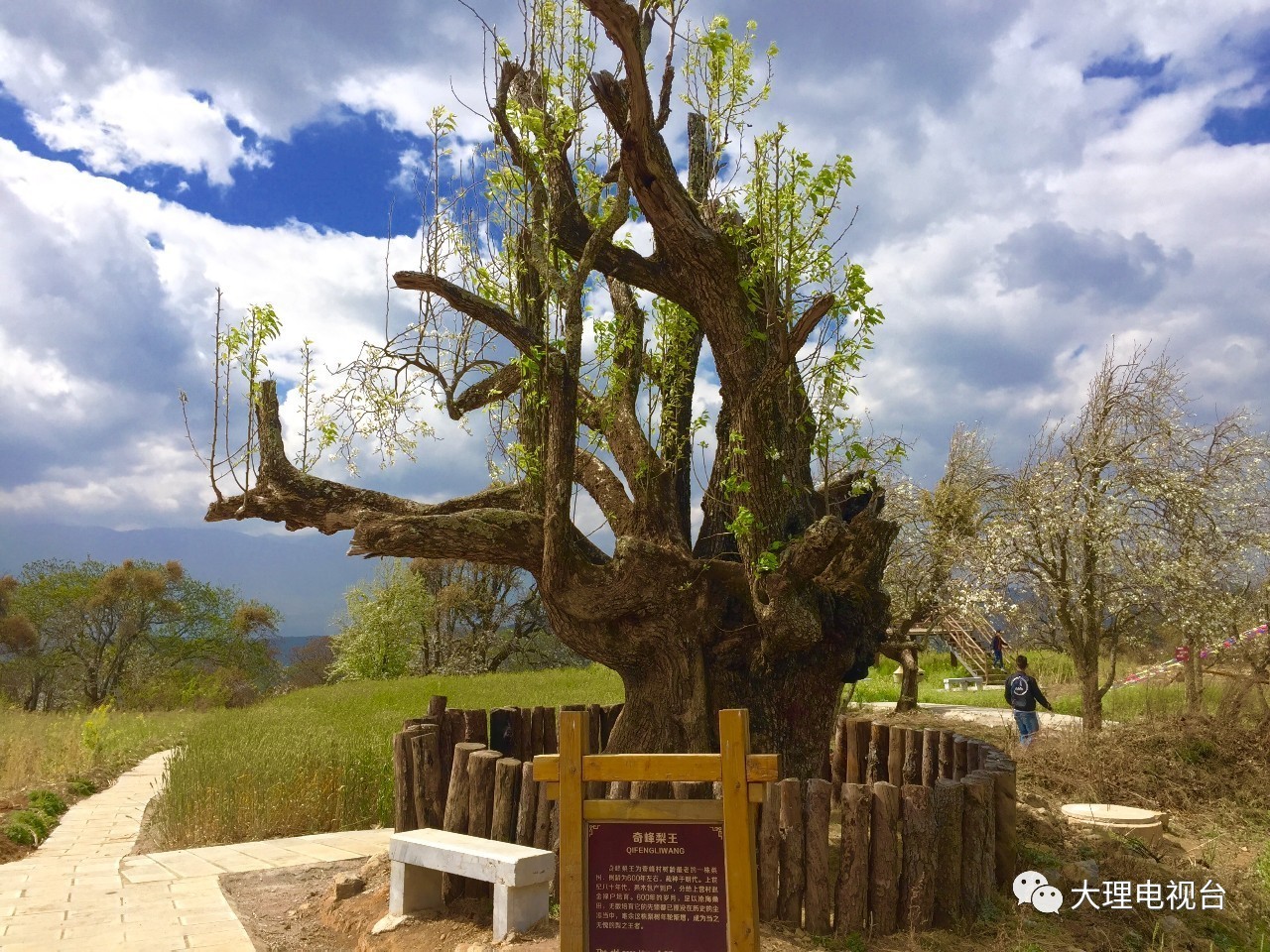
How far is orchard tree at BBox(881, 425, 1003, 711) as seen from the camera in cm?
1703

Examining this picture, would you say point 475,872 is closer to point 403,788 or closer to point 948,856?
point 403,788

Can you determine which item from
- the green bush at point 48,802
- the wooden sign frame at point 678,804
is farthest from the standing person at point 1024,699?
the green bush at point 48,802

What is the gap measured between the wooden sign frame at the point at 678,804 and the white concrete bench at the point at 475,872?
3.92 ft

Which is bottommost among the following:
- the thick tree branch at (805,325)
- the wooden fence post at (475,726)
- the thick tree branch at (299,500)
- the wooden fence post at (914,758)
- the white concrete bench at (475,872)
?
the white concrete bench at (475,872)

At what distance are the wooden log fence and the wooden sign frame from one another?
1.30m

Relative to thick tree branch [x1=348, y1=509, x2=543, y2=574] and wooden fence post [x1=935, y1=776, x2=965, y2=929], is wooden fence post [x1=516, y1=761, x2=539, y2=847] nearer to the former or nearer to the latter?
thick tree branch [x1=348, y1=509, x2=543, y2=574]

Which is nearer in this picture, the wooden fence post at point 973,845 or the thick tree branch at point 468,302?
the wooden fence post at point 973,845

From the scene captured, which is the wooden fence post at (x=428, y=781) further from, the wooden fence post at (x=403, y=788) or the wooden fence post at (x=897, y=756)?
the wooden fence post at (x=897, y=756)

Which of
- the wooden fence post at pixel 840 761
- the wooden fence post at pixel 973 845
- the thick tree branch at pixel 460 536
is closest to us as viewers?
the wooden fence post at pixel 973 845

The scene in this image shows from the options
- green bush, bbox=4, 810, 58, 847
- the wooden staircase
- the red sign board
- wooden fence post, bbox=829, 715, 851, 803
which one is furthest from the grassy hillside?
the wooden staircase

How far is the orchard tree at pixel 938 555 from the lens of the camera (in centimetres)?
1703

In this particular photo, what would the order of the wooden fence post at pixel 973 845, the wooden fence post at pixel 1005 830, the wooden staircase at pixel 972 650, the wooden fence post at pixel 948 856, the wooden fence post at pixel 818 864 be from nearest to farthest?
1. the wooden fence post at pixel 818 864
2. the wooden fence post at pixel 948 856
3. the wooden fence post at pixel 973 845
4. the wooden fence post at pixel 1005 830
5. the wooden staircase at pixel 972 650

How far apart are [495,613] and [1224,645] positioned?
2610 cm

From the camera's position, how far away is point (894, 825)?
542 cm
